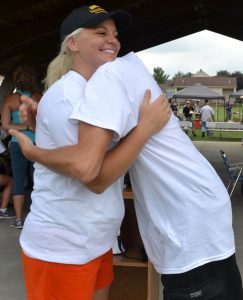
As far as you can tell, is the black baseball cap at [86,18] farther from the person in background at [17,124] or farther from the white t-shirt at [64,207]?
the person in background at [17,124]

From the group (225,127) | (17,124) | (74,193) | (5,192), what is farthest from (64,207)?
(225,127)

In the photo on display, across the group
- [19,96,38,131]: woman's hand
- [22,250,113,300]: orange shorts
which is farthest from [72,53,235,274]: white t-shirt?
[19,96,38,131]: woman's hand

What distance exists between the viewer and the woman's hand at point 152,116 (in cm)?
149

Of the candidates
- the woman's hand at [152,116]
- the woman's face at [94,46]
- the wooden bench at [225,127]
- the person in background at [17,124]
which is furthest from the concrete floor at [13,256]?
the wooden bench at [225,127]

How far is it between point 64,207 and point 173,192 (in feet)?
1.15

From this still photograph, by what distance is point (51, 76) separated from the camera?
184cm

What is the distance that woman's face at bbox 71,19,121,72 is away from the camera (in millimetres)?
1679

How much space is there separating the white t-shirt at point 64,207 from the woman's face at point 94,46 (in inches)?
2.7

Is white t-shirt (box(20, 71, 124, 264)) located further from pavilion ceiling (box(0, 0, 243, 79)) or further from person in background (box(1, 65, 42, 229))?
pavilion ceiling (box(0, 0, 243, 79))

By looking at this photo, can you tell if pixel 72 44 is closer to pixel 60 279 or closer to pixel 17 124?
pixel 60 279

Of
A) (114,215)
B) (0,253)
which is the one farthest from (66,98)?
(0,253)

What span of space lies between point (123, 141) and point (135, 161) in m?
0.08

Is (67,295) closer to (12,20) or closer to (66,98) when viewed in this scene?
(66,98)

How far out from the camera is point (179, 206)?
5.07 feet
